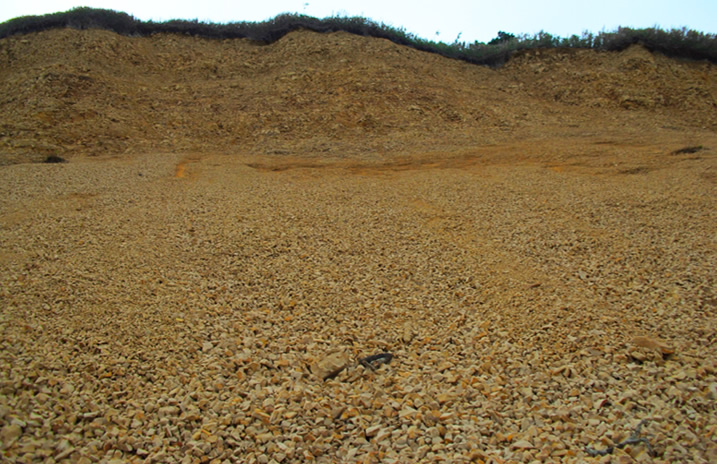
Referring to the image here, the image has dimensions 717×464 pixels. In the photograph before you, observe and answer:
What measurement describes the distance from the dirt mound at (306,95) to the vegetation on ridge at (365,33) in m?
0.56

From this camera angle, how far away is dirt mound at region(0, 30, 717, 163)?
10.9 metres

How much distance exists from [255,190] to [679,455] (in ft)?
18.9

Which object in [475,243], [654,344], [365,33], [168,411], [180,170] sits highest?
[365,33]

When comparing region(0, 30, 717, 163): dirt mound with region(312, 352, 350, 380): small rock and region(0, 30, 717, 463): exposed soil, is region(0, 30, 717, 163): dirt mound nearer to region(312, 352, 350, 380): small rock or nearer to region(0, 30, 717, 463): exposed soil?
region(0, 30, 717, 463): exposed soil

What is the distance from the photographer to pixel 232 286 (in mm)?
3914

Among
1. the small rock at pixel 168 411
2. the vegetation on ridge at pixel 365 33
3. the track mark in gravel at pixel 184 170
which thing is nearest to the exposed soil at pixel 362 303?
the small rock at pixel 168 411

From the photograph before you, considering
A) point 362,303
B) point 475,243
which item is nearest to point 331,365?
point 362,303

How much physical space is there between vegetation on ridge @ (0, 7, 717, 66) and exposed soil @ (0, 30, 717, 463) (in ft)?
22.8

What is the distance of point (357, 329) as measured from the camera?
337 cm

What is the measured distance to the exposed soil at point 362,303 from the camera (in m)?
2.42

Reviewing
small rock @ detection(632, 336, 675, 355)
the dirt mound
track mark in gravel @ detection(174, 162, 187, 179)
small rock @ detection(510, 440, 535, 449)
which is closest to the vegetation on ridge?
the dirt mound

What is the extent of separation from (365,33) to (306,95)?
4569mm

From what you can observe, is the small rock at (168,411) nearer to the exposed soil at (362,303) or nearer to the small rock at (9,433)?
the exposed soil at (362,303)

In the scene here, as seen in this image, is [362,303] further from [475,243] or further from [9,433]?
[9,433]
